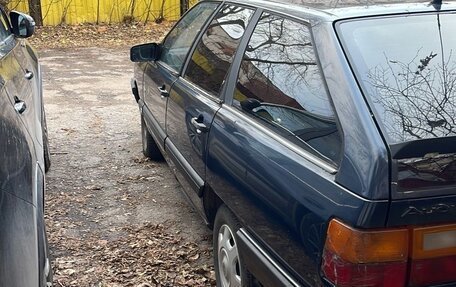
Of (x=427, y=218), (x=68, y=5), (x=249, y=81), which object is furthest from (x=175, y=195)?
(x=68, y=5)

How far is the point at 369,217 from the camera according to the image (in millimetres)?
1892

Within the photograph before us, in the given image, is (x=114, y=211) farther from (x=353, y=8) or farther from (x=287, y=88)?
(x=353, y=8)

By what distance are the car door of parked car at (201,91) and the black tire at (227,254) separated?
34 cm

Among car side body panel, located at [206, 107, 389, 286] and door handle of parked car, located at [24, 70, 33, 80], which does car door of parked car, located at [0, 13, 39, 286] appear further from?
car side body panel, located at [206, 107, 389, 286]

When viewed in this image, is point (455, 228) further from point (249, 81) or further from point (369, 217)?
point (249, 81)

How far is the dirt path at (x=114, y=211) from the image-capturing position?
12.3 feet

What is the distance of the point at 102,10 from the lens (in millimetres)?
14234

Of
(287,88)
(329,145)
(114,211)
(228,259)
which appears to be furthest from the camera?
(114,211)

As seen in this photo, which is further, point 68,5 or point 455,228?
point 68,5

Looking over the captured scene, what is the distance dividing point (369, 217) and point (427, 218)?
0.20 m

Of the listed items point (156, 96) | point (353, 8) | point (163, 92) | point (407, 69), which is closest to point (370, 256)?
point (407, 69)

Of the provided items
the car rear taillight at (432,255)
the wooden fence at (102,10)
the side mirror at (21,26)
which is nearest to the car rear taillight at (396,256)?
the car rear taillight at (432,255)

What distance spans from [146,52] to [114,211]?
1.35 meters

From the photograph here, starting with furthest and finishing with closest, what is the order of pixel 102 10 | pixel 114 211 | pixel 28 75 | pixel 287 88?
pixel 102 10 < pixel 114 211 < pixel 28 75 < pixel 287 88
